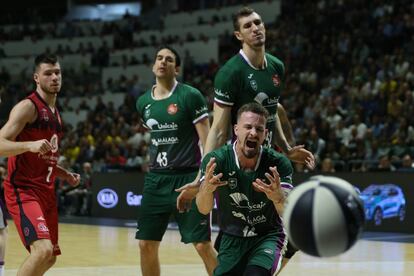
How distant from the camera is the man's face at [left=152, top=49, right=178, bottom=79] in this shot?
8.01 meters

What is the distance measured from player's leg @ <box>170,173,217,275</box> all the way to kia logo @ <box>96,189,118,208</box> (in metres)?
12.1

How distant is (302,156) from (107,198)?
43.5ft

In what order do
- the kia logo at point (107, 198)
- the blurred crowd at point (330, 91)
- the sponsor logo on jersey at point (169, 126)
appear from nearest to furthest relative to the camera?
the sponsor logo on jersey at point (169, 126) → the blurred crowd at point (330, 91) → the kia logo at point (107, 198)

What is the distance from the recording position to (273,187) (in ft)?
19.0

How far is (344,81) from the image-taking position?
2188 cm

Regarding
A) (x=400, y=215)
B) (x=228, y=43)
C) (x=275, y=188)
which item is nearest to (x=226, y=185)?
(x=275, y=188)

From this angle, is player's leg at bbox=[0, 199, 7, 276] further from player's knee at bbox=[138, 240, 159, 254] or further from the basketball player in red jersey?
player's knee at bbox=[138, 240, 159, 254]

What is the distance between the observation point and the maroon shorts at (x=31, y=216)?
6.95 meters

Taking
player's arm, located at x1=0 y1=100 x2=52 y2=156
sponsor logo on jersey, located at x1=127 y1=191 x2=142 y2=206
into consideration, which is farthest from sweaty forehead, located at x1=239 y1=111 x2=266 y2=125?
sponsor logo on jersey, located at x1=127 y1=191 x2=142 y2=206

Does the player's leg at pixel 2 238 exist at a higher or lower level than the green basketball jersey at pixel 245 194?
lower

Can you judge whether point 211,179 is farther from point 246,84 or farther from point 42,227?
point 42,227

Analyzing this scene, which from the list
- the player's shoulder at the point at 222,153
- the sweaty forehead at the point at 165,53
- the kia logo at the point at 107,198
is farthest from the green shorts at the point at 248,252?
the kia logo at the point at 107,198

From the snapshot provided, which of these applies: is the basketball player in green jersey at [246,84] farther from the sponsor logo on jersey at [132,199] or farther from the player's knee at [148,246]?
the sponsor logo on jersey at [132,199]

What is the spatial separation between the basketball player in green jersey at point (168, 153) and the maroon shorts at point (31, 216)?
0.91 meters
